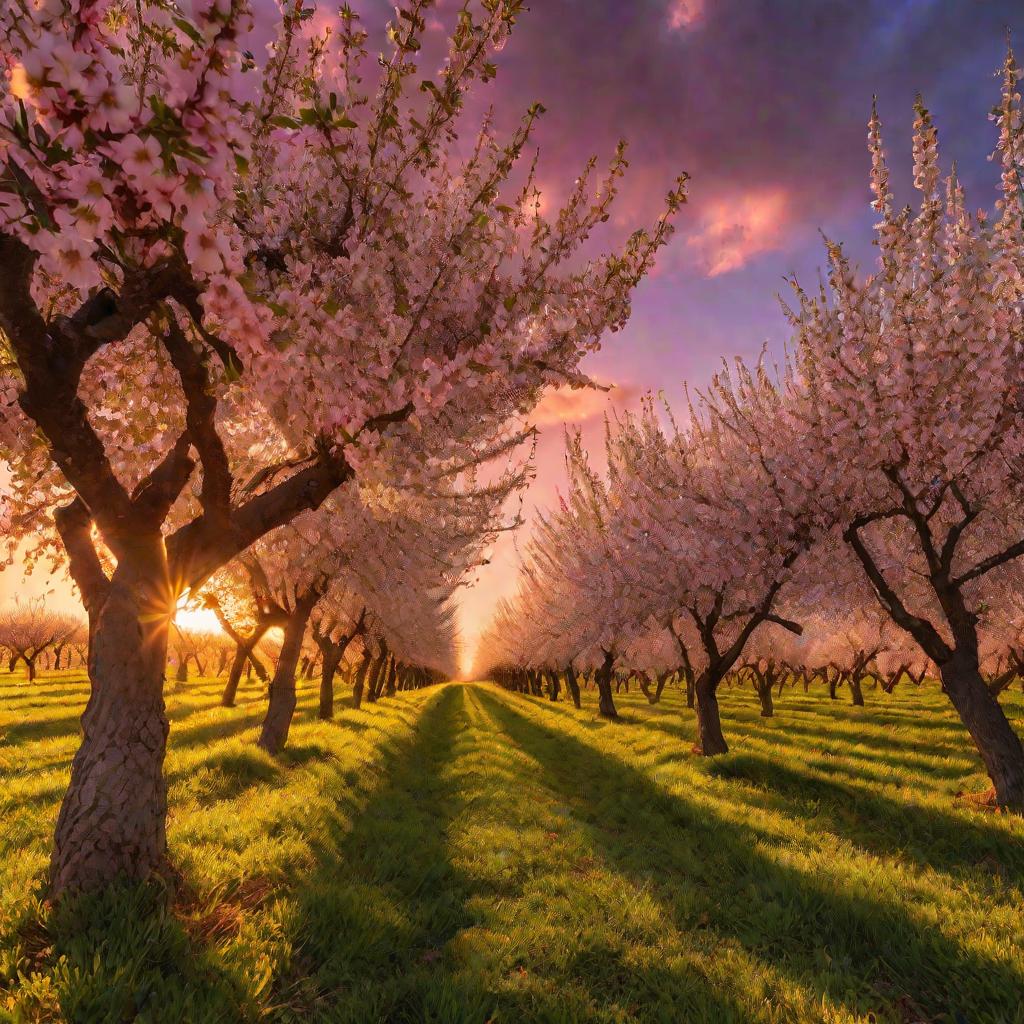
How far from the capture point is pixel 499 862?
8086mm

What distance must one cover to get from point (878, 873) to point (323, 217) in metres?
11.1

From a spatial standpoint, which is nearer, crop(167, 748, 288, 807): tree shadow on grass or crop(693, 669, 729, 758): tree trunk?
crop(167, 748, 288, 807): tree shadow on grass

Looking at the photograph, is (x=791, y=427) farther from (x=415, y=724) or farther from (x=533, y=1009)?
(x=415, y=724)

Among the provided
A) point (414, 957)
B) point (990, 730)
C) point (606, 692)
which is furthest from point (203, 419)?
point (606, 692)

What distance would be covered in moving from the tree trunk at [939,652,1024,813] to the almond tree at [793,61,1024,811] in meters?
0.02

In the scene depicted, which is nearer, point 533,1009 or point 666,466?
point 533,1009

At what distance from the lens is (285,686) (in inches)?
610

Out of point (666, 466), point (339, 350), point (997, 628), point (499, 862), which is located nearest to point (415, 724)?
point (666, 466)

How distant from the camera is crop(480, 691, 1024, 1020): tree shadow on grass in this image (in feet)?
16.3

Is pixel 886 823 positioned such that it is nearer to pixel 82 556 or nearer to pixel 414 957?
pixel 414 957

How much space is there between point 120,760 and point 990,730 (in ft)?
45.2

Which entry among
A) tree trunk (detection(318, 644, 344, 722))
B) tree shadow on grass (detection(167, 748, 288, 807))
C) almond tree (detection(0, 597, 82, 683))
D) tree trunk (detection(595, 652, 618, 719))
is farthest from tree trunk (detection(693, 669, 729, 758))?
almond tree (detection(0, 597, 82, 683))

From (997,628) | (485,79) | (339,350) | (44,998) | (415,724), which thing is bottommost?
(415,724)

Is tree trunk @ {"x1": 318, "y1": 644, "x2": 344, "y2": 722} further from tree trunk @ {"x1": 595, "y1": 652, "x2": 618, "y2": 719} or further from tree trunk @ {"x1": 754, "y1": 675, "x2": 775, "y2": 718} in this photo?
tree trunk @ {"x1": 754, "y1": 675, "x2": 775, "y2": 718}
